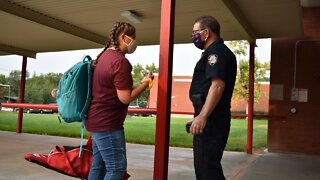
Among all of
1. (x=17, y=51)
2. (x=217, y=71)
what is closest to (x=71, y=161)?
(x=217, y=71)

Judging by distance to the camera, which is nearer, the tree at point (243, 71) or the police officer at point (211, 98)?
the police officer at point (211, 98)

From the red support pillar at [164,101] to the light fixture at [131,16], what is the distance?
11.7 feet

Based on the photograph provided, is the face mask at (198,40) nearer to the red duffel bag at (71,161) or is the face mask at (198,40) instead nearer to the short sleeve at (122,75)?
the short sleeve at (122,75)

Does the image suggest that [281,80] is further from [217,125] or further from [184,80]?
[184,80]

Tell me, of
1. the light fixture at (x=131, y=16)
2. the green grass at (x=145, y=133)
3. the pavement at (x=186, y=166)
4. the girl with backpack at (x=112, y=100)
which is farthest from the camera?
the green grass at (x=145, y=133)

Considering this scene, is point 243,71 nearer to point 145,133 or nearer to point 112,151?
point 145,133

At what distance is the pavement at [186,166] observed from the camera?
5020 mm

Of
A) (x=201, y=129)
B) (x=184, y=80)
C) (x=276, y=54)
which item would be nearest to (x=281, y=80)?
(x=276, y=54)

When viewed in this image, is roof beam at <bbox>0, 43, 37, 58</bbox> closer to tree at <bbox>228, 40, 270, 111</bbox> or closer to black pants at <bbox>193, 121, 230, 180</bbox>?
black pants at <bbox>193, 121, 230, 180</bbox>

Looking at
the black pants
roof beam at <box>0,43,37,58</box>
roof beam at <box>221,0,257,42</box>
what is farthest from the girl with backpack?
roof beam at <box>0,43,37,58</box>

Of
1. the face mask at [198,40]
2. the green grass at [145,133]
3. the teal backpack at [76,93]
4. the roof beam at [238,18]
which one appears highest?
the roof beam at [238,18]

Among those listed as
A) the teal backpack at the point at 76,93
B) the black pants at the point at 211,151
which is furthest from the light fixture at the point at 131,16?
the black pants at the point at 211,151

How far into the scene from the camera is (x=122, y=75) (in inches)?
93.0

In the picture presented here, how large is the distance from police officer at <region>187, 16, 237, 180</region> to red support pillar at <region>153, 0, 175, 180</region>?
1.32 ft
